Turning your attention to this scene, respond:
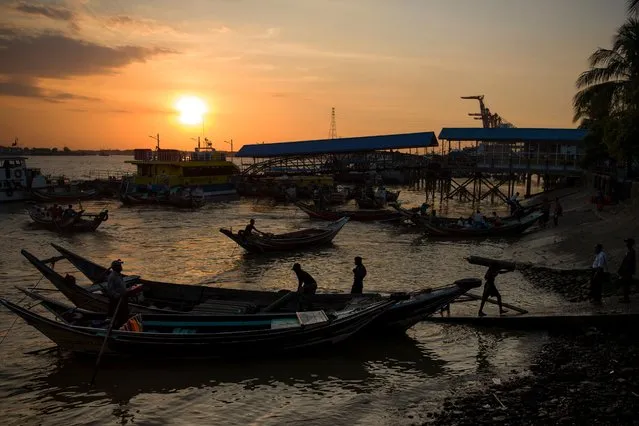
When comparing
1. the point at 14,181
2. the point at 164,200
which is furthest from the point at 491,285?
the point at 14,181

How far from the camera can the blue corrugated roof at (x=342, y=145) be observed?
50.6 metres

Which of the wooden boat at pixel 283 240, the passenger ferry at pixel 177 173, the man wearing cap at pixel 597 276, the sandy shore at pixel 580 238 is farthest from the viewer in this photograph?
the passenger ferry at pixel 177 173

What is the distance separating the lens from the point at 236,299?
13.2 m

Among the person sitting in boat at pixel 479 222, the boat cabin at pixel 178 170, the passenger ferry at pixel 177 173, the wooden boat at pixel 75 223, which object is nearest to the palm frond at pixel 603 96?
the person sitting in boat at pixel 479 222

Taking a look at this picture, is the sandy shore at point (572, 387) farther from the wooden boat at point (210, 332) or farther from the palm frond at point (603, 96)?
the palm frond at point (603, 96)

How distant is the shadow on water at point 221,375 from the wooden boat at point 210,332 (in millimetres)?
290

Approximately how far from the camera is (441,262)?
22547 mm

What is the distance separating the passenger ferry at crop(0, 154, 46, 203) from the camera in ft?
157

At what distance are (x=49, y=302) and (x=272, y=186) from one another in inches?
1775

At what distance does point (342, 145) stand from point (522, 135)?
1768 centimetres

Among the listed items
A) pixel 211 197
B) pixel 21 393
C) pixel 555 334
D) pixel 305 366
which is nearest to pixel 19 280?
pixel 21 393

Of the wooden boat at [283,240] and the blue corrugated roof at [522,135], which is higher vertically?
the blue corrugated roof at [522,135]

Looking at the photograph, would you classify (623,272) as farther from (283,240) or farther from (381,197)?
(381,197)

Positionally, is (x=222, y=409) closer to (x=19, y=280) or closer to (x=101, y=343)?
(x=101, y=343)
